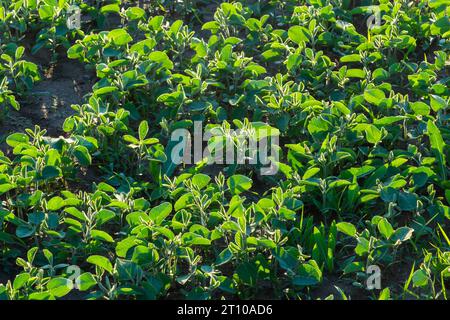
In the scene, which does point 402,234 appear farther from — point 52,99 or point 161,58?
point 52,99

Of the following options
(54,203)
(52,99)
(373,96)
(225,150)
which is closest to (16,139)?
(54,203)

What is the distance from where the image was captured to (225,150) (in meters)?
4.34

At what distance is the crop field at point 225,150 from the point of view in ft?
12.3

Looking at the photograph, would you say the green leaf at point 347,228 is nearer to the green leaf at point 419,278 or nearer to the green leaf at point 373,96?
the green leaf at point 419,278

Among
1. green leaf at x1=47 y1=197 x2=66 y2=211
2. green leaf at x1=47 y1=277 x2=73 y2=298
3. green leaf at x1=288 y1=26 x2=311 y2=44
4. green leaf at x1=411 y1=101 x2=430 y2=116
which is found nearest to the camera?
A: green leaf at x1=47 y1=277 x2=73 y2=298

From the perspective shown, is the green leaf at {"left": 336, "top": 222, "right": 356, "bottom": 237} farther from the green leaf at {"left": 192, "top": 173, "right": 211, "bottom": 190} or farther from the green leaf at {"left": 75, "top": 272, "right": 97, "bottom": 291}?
the green leaf at {"left": 75, "top": 272, "right": 97, "bottom": 291}

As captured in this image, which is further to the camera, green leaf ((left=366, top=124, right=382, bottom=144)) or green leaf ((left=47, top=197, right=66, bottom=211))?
green leaf ((left=366, top=124, right=382, bottom=144))

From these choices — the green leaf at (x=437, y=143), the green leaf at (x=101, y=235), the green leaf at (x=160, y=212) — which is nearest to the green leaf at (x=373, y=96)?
the green leaf at (x=437, y=143)

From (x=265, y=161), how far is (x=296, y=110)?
40 cm

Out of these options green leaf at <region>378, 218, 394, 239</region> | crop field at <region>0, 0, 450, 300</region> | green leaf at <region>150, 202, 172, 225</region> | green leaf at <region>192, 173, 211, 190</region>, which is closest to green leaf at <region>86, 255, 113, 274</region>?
crop field at <region>0, 0, 450, 300</region>

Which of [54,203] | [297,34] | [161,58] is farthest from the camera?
[297,34]

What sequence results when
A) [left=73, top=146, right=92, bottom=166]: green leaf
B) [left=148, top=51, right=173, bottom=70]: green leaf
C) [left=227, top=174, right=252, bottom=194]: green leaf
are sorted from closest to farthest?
[left=227, top=174, right=252, bottom=194]: green leaf
[left=73, top=146, right=92, bottom=166]: green leaf
[left=148, top=51, right=173, bottom=70]: green leaf

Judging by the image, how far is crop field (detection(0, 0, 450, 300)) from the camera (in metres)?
3.74
